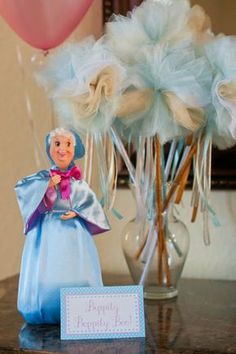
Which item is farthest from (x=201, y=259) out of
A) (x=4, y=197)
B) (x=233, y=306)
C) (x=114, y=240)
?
(x=4, y=197)

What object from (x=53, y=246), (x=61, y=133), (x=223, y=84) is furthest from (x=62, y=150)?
(x=223, y=84)

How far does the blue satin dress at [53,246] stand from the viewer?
880mm

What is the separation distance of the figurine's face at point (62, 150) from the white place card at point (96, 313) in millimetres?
185

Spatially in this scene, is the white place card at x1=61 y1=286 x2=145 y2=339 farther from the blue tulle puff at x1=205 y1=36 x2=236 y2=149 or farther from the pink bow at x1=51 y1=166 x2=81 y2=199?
the blue tulle puff at x1=205 y1=36 x2=236 y2=149

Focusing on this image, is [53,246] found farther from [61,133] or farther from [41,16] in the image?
[41,16]

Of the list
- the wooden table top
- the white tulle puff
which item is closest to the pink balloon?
the white tulle puff

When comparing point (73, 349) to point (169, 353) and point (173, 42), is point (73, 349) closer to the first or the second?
point (169, 353)

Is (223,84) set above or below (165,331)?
above

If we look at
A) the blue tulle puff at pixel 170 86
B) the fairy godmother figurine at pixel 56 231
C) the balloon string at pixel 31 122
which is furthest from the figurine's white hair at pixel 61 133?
the balloon string at pixel 31 122

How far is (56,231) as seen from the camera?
2.90ft

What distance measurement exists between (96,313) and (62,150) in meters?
0.23

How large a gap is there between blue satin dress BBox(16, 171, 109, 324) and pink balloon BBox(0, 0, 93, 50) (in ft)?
1.00

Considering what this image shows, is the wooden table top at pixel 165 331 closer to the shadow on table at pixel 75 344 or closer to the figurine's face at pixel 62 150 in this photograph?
the shadow on table at pixel 75 344

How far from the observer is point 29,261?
897 mm
